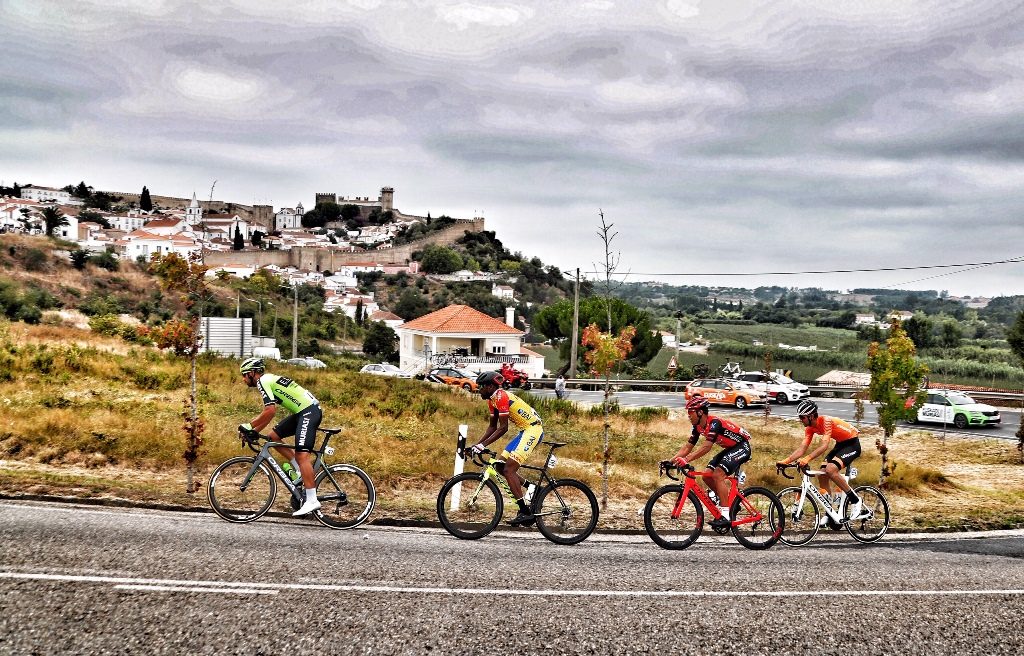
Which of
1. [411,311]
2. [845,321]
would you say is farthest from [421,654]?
[845,321]

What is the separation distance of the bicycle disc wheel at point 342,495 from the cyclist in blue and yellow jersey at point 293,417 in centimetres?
13

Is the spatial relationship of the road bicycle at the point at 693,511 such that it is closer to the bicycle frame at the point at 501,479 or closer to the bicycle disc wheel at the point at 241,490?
the bicycle frame at the point at 501,479

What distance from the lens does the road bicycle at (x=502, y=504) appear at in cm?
931

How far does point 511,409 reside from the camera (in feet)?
29.9

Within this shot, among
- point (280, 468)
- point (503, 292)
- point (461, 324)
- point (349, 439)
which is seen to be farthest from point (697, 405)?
point (503, 292)

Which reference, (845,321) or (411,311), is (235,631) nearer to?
(411,311)

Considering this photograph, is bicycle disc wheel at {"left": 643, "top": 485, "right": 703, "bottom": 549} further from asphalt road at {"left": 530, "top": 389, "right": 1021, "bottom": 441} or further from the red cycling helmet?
asphalt road at {"left": 530, "top": 389, "right": 1021, "bottom": 441}

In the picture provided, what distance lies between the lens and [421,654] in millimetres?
5605

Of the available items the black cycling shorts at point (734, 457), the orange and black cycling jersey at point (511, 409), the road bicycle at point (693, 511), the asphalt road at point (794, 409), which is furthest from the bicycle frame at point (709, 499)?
the asphalt road at point (794, 409)

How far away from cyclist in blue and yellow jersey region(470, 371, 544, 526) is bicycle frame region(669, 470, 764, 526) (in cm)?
183

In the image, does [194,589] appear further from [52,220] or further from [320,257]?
[320,257]

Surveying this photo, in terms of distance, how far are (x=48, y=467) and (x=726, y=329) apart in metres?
121

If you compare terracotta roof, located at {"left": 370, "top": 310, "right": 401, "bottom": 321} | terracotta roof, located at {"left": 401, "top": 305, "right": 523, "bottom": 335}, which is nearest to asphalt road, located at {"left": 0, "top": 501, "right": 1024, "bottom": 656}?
terracotta roof, located at {"left": 401, "top": 305, "right": 523, "bottom": 335}

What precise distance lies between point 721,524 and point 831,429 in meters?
1.97
